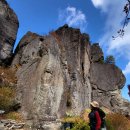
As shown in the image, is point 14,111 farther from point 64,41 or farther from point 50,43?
point 64,41

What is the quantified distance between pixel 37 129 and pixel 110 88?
17.3 metres

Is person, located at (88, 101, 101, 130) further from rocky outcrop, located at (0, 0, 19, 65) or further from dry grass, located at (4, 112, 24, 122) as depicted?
rocky outcrop, located at (0, 0, 19, 65)

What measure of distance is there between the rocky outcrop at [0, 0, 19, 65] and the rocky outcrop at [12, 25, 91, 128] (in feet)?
2.89

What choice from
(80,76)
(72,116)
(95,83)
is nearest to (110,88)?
(95,83)

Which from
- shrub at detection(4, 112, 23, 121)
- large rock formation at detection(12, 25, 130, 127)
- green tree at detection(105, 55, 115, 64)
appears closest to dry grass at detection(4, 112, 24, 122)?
shrub at detection(4, 112, 23, 121)

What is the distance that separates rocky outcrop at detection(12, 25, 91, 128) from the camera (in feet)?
74.9

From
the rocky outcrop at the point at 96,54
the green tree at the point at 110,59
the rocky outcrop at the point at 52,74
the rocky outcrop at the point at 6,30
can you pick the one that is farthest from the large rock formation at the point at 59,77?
the green tree at the point at 110,59

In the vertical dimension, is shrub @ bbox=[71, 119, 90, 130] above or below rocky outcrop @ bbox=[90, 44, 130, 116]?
below

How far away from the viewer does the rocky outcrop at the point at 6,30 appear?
28.4 meters

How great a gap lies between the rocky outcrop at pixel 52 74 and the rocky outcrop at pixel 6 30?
0.88m

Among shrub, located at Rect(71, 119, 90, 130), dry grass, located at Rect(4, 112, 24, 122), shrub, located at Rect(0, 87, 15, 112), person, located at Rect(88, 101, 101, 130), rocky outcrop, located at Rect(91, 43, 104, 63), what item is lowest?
person, located at Rect(88, 101, 101, 130)

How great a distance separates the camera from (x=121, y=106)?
120 feet

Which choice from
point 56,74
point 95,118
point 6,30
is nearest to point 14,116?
point 56,74

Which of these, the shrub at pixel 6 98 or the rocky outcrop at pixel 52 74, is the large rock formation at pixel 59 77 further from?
the shrub at pixel 6 98
